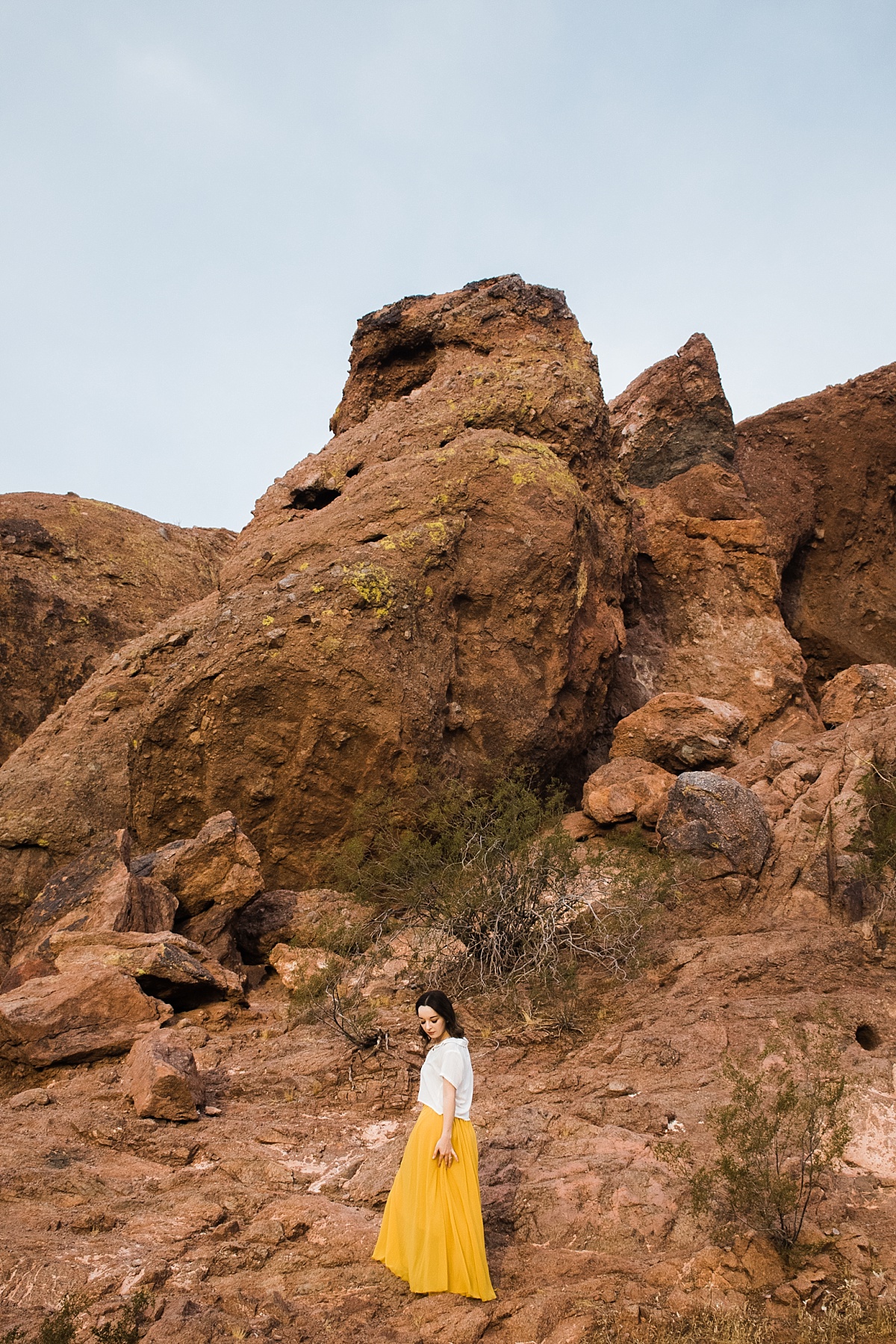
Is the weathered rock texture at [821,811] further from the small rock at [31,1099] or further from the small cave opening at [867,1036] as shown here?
the small rock at [31,1099]

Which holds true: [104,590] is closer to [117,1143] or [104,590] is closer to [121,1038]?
[121,1038]

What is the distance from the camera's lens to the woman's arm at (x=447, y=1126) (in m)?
3.82

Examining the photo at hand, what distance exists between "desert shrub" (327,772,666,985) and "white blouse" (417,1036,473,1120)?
3.04 meters

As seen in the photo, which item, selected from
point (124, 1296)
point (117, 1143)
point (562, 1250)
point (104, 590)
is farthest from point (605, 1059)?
point (104, 590)

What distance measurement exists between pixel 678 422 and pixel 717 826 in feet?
32.3

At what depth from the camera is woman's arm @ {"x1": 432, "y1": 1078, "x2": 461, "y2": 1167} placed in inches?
151

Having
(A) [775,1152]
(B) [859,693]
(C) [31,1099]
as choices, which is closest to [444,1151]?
(A) [775,1152]

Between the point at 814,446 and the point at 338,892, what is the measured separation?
1156 centimetres

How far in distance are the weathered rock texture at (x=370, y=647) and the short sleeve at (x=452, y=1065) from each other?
207 inches

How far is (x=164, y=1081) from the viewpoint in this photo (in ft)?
16.9

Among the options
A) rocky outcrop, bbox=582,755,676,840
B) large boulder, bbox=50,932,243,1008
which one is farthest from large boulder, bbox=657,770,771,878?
→ large boulder, bbox=50,932,243,1008

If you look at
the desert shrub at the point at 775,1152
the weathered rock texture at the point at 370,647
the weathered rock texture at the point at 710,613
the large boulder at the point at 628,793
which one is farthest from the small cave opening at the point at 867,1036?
the weathered rock texture at the point at 710,613

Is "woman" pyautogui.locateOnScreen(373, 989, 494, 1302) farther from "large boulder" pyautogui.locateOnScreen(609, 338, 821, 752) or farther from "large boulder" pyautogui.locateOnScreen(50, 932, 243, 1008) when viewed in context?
"large boulder" pyautogui.locateOnScreen(609, 338, 821, 752)

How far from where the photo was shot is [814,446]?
52.7ft
